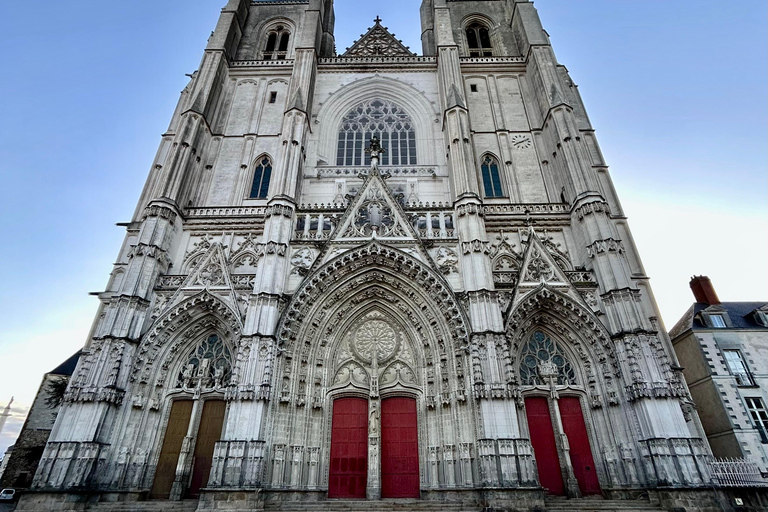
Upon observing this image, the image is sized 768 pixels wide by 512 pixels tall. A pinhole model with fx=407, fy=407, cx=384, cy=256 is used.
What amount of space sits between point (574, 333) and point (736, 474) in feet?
17.4

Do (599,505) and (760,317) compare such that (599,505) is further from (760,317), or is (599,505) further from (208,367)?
(760,317)

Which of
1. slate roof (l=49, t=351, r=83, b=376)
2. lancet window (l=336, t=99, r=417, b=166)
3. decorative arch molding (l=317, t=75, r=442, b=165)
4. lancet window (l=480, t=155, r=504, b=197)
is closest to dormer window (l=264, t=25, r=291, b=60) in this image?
decorative arch molding (l=317, t=75, r=442, b=165)

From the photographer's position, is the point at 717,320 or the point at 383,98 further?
the point at 383,98

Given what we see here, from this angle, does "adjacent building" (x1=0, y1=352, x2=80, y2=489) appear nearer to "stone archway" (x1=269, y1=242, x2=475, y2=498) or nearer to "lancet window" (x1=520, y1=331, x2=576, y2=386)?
"stone archway" (x1=269, y1=242, x2=475, y2=498)

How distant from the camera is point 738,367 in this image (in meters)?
A: 16.8

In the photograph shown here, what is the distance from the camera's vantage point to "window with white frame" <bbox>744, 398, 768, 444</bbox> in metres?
15.3

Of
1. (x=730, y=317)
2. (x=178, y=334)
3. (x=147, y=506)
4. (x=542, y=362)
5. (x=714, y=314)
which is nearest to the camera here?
(x=147, y=506)

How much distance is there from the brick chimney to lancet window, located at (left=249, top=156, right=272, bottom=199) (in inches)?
845

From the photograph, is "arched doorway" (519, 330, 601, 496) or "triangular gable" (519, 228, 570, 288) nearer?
"arched doorway" (519, 330, 601, 496)

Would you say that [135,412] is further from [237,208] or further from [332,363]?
[237,208]

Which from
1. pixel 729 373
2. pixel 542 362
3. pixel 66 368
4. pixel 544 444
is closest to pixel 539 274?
pixel 542 362

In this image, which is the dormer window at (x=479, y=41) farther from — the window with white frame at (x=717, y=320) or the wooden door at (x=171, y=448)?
the wooden door at (x=171, y=448)

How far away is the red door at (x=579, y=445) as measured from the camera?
1186 centimetres

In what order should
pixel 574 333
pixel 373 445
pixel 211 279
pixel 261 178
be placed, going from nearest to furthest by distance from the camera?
pixel 373 445
pixel 574 333
pixel 211 279
pixel 261 178
